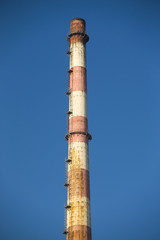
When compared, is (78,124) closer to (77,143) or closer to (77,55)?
(77,143)

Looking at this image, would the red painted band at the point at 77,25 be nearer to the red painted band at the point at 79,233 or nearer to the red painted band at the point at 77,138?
the red painted band at the point at 77,138

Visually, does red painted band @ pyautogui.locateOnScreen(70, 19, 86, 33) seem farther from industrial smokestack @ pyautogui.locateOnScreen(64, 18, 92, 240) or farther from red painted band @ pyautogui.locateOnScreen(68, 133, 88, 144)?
red painted band @ pyautogui.locateOnScreen(68, 133, 88, 144)

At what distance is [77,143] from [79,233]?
11.4 metres

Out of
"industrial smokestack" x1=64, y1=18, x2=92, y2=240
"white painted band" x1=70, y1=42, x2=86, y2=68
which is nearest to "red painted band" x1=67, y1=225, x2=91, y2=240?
"industrial smokestack" x1=64, y1=18, x2=92, y2=240

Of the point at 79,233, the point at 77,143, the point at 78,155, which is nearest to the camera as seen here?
the point at 79,233

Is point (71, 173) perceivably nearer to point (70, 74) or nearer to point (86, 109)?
point (86, 109)

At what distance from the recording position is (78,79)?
185ft

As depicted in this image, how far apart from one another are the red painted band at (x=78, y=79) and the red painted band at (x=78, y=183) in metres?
12.2

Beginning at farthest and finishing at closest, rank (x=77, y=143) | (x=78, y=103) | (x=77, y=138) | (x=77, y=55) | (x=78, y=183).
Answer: (x=77, y=55), (x=78, y=103), (x=77, y=138), (x=77, y=143), (x=78, y=183)

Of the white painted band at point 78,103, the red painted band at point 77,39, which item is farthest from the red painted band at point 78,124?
the red painted band at point 77,39

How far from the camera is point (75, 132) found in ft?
172

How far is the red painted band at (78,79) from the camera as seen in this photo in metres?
55.9

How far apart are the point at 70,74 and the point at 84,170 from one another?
14.9 meters

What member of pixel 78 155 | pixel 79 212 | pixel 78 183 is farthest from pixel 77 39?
pixel 79 212
